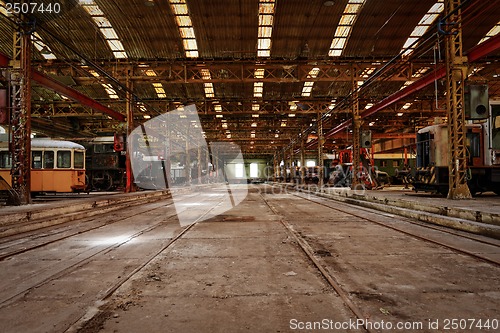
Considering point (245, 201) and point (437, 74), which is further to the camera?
point (245, 201)

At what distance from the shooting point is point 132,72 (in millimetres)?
19578

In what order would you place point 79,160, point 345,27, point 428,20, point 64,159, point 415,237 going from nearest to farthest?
point 415,237, point 64,159, point 79,160, point 428,20, point 345,27

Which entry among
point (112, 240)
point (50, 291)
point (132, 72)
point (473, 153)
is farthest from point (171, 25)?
point (50, 291)

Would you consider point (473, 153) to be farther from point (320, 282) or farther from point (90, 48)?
point (90, 48)

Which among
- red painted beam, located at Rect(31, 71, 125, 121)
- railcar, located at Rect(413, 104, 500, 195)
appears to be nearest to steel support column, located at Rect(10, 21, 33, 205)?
red painted beam, located at Rect(31, 71, 125, 121)

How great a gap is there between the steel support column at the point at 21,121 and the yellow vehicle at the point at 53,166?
17.9 ft

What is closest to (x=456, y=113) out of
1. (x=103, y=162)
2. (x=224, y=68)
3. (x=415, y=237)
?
(x=415, y=237)

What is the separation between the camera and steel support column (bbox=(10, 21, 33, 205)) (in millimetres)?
10281

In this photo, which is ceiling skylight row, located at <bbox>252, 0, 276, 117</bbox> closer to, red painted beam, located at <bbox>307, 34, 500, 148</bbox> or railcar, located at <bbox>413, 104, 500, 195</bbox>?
red painted beam, located at <bbox>307, 34, 500, 148</bbox>

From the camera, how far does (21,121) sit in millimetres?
10438

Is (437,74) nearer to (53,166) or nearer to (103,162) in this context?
(53,166)

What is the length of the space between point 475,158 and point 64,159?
61.5ft

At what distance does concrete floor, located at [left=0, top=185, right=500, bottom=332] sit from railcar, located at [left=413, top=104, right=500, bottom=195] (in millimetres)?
8262

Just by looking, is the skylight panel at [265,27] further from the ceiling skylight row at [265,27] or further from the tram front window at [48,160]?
the tram front window at [48,160]
